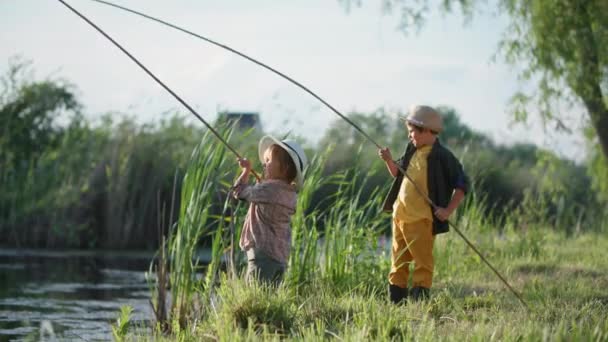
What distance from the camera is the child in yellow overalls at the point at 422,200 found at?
5.86 meters

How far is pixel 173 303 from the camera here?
6039 mm

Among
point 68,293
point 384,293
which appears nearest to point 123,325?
point 384,293

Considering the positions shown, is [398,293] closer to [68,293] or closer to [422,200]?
[422,200]

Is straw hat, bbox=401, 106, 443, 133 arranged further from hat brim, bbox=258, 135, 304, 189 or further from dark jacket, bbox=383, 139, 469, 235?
hat brim, bbox=258, 135, 304, 189

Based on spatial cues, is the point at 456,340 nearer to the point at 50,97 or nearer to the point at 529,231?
the point at 529,231

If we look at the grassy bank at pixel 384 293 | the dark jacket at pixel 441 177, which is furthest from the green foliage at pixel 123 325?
the dark jacket at pixel 441 177

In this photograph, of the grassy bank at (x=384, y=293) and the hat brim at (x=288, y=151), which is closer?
the grassy bank at (x=384, y=293)

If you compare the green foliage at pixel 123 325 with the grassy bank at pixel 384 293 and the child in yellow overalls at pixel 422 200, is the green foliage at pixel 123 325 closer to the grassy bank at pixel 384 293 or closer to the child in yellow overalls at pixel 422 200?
the grassy bank at pixel 384 293

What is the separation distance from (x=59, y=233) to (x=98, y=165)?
108 cm

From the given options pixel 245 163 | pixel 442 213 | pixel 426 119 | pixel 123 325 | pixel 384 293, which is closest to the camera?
pixel 123 325

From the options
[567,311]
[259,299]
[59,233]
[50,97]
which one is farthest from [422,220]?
[50,97]

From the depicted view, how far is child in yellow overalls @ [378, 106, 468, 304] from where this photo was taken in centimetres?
586

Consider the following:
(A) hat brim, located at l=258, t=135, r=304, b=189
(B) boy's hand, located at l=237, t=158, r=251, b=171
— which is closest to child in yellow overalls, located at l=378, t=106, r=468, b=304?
(A) hat brim, located at l=258, t=135, r=304, b=189

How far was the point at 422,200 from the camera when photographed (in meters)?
5.84
